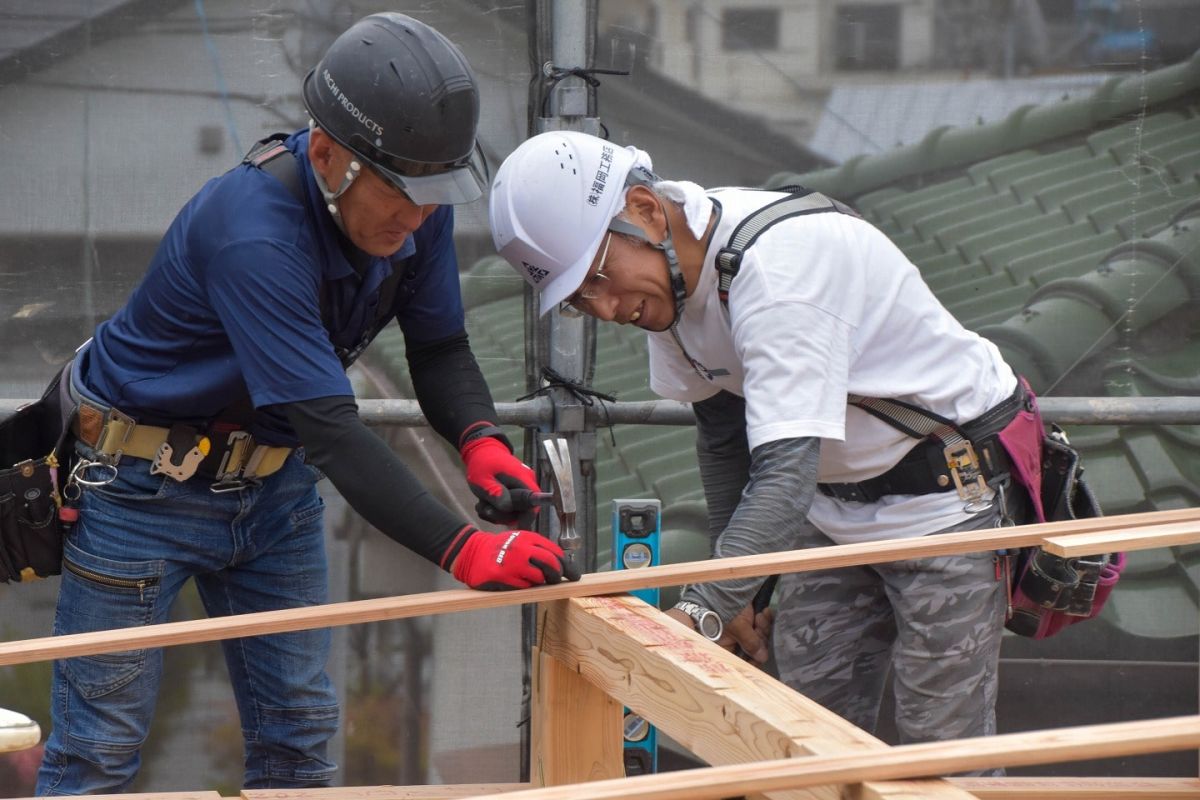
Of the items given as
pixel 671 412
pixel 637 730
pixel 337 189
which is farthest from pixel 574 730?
pixel 671 412

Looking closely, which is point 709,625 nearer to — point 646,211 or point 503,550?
point 503,550

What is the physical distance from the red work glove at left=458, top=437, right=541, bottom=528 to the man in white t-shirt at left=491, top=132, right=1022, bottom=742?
32 cm

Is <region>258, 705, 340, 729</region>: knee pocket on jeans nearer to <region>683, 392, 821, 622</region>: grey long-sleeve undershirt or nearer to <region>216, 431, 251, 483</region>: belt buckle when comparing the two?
<region>216, 431, 251, 483</region>: belt buckle

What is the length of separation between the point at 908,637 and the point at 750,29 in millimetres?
1657

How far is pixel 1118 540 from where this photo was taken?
2.05 meters

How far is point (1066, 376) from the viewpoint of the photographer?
11.6 ft

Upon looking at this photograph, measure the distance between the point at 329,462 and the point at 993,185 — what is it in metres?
2.12

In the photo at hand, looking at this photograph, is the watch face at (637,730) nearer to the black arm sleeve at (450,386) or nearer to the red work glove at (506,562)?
the black arm sleeve at (450,386)

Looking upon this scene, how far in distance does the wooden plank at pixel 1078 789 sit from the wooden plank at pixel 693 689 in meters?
0.51

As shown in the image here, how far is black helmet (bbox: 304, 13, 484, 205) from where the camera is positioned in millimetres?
2129

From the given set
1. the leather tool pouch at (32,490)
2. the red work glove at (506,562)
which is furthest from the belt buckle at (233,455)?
the red work glove at (506,562)

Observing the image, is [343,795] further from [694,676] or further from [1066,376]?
[1066,376]

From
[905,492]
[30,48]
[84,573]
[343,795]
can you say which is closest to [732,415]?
[905,492]

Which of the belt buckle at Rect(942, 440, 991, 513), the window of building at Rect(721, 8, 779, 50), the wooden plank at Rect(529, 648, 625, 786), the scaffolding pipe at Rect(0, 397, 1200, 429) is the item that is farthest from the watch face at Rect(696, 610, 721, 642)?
the window of building at Rect(721, 8, 779, 50)
